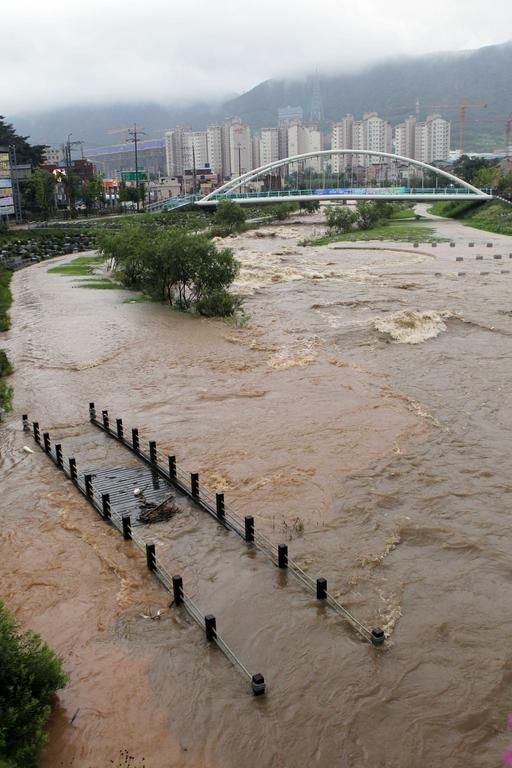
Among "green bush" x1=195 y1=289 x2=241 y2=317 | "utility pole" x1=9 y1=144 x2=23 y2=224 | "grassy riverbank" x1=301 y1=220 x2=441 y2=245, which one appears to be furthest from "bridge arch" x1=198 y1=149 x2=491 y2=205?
"green bush" x1=195 y1=289 x2=241 y2=317

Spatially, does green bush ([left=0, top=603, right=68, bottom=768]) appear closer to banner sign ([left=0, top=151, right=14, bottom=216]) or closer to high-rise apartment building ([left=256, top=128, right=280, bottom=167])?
banner sign ([left=0, top=151, right=14, bottom=216])

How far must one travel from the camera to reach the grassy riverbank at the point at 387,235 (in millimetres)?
55656

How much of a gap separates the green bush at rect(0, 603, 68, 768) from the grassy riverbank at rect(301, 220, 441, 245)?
165 feet

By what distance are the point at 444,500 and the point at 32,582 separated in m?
6.48

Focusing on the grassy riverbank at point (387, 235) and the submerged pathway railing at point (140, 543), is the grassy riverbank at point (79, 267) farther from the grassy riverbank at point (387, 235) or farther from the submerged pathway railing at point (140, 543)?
the submerged pathway railing at point (140, 543)

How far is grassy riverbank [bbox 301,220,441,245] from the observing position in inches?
2191

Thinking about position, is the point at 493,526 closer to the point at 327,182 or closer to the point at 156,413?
the point at 156,413

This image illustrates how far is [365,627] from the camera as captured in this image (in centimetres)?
859

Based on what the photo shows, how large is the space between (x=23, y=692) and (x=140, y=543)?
12.0 ft

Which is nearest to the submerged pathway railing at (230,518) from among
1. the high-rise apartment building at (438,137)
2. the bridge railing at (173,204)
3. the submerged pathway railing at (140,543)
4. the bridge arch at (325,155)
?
the submerged pathway railing at (140,543)

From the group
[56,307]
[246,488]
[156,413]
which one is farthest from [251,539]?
[56,307]

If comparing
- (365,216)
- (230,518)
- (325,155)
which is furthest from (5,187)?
(230,518)

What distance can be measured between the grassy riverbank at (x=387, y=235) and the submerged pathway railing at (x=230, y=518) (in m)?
43.6

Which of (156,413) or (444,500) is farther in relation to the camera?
(156,413)
